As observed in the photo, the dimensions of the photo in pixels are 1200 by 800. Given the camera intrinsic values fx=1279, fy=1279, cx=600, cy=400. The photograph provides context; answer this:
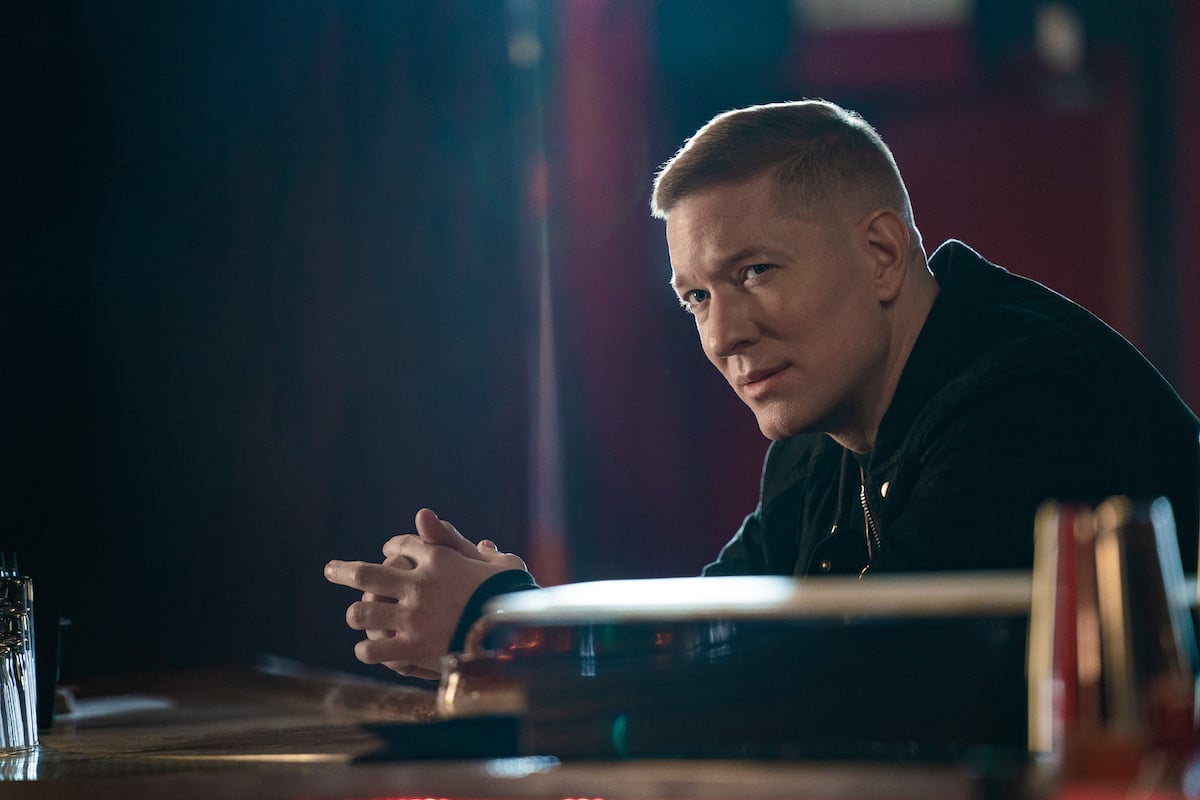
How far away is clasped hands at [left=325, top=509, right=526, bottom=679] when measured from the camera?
3.92ft

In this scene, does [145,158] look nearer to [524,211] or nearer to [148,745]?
[524,211]

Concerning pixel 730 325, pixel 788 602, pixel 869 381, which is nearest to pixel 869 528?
pixel 869 381

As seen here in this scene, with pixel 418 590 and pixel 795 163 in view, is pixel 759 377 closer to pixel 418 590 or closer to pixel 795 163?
pixel 795 163

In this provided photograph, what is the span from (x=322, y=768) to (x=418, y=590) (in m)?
0.54

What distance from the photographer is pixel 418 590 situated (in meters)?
1.20

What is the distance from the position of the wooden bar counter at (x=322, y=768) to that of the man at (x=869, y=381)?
0.15 meters

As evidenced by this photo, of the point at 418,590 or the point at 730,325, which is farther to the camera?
the point at 730,325

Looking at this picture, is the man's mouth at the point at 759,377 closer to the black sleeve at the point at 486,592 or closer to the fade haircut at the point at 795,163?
the fade haircut at the point at 795,163

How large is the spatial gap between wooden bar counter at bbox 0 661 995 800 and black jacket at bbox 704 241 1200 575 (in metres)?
0.52

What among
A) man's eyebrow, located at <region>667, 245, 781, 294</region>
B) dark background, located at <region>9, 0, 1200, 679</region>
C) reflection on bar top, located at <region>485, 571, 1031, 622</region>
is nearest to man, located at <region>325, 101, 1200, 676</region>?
man's eyebrow, located at <region>667, 245, 781, 294</region>

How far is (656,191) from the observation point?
4.94ft

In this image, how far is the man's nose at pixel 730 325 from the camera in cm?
→ 145

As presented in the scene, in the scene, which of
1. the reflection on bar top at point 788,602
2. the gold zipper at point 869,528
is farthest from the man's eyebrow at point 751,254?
the reflection on bar top at point 788,602

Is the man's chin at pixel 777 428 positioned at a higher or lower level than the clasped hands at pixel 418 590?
higher
